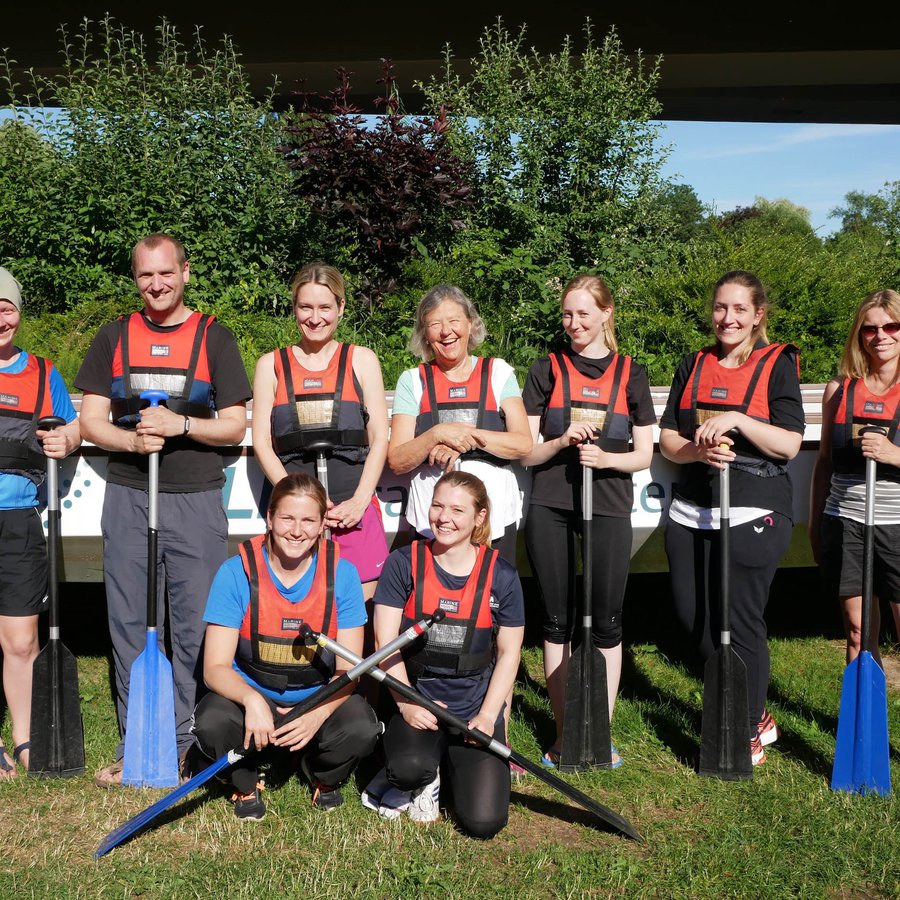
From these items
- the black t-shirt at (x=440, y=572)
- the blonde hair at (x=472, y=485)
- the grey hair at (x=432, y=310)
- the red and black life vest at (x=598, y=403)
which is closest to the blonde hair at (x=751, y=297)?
the red and black life vest at (x=598, y=403)

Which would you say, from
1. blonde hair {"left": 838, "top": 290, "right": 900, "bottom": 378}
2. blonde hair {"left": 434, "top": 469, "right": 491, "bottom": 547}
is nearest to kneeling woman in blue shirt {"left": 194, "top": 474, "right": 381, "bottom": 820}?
blonde hair {"left": 434, "top": 469, "right": 491, "bottom": 547}

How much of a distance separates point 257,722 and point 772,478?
2015mm

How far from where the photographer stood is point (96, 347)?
11.8ft

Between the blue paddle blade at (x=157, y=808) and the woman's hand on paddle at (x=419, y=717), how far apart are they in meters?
0.56

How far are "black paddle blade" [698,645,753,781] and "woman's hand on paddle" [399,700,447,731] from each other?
103 centimetres

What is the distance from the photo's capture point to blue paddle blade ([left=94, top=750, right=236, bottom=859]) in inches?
122

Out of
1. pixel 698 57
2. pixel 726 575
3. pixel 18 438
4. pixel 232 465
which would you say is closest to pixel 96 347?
pixel 18 438

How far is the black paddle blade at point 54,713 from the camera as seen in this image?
3.60 meters

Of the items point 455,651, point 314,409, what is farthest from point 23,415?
point 455,651

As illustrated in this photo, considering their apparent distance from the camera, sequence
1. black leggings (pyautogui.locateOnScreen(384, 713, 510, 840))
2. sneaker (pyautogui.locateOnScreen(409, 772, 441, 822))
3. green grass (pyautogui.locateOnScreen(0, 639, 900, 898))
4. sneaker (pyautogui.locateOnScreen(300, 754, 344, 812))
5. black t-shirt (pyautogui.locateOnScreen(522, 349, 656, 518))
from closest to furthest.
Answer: green grass (pyautogui.locateOnScreen(0, 639, 900, 898)) < black leggings (pyautogui.locateOnScreen(384, 713, 510, 840)) < sneaker (pyautogui.locateOnScreen(409, 772, 441, 822)) < sneaker (pyautogui.locateOnScreen(300, 754, 344, 812)) < black t-shirt (pyautogui.locateOnScreen(522, 349, 656, 518))

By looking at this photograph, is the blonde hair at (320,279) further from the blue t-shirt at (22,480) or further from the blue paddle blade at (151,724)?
the blue paddle blade at (151,724)

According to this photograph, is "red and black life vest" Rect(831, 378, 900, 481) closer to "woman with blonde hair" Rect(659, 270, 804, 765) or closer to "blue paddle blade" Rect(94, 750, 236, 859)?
"woman with blonde hair" Rect(659, 270, 804, 765)

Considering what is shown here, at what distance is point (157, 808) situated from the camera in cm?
316

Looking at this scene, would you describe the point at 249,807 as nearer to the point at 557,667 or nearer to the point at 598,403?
the point at 557,667
